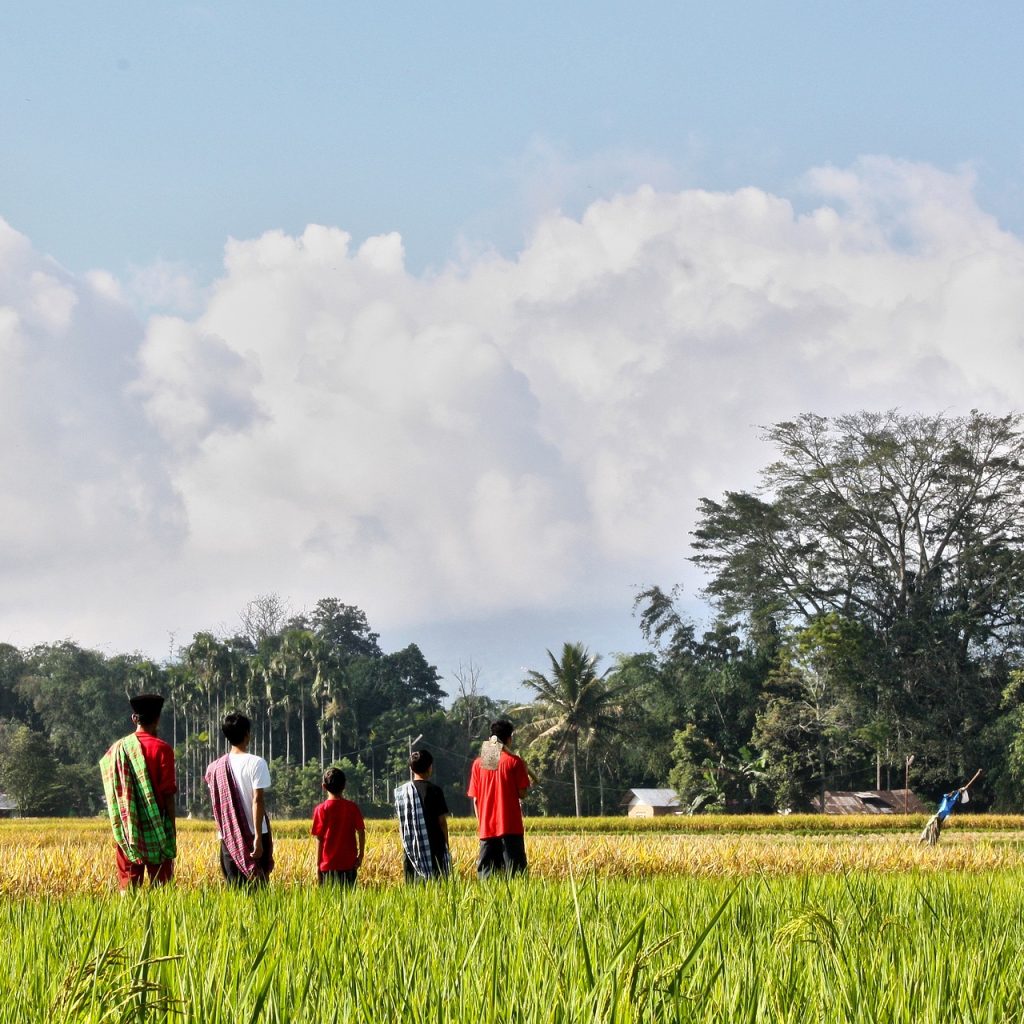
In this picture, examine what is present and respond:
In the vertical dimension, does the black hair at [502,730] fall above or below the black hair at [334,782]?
above

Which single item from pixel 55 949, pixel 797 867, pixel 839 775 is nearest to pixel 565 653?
pixel 839 775

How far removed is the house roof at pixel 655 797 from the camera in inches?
2183

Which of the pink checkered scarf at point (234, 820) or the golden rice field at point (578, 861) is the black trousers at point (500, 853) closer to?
the golden rice field at point (578, 861)

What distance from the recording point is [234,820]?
7324mm

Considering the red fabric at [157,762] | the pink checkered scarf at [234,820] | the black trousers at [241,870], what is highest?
the red fabric at [157,762]

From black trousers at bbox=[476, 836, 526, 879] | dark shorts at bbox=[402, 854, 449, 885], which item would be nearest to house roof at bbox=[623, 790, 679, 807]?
black trousers at bbox=[476, 836, 526, 879]

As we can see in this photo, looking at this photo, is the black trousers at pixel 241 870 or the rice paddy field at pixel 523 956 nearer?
the rice paddy field at pixel 523 956

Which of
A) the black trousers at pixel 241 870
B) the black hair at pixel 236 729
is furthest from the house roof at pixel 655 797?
the black hair at pixel 236 729

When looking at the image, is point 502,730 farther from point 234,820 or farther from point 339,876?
point 234,820

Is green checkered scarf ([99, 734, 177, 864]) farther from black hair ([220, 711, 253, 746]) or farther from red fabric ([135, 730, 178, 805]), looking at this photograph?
black hair ([220, 711, 253, 746])

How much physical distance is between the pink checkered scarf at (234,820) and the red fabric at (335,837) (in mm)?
830

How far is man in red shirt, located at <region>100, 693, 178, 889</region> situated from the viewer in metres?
6.96

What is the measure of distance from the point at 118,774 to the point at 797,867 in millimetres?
9293

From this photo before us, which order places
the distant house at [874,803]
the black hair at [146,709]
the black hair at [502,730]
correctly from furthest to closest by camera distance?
the distant house at [874,803] → the black hair at [502,730] → the black hair at [146,709]
